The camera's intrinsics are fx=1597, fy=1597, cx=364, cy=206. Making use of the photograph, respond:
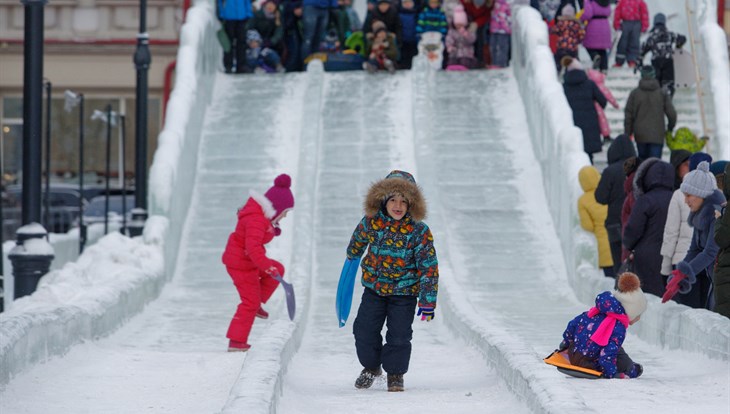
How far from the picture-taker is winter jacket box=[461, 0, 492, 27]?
24.2 m

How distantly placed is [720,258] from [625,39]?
14.2 m

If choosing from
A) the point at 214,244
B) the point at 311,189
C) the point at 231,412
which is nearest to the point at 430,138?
the point at 311,189

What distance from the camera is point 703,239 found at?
11336 mm

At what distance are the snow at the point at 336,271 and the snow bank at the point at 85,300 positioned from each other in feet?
0.11

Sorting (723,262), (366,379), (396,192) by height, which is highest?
(396,192)

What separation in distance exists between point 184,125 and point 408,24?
569 centimetres

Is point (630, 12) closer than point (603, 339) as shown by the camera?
No

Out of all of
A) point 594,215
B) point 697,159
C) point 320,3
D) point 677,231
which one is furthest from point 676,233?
point 320,3

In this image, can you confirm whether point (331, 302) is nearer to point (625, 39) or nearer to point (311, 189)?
point (311, 189)

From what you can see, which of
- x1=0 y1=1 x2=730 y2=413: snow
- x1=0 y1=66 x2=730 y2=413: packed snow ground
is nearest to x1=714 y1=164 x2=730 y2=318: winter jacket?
x1=0 y1=1 x2=730 y2=413: snow

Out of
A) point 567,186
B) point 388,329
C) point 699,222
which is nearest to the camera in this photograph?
point 388,329

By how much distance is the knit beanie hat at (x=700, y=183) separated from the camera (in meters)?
11.1

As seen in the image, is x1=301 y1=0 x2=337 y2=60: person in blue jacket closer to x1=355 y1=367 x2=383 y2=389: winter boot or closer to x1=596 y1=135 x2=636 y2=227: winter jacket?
x1=596 y1=135 x2=636 y2=227: winter jacket

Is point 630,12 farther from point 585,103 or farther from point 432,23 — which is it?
point 585,103
